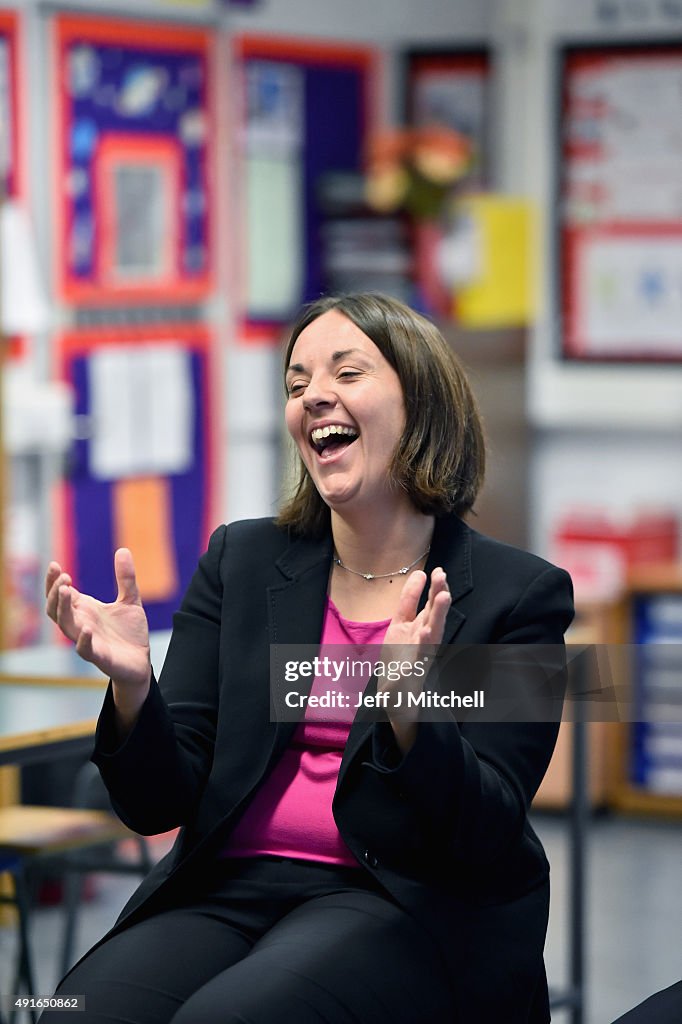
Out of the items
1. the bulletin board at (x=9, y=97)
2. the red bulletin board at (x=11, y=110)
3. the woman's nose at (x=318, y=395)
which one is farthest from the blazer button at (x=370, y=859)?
the bulletin board at (x=9, y=97)

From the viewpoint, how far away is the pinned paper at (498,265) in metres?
6.04

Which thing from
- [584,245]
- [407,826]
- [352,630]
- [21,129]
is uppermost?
[21,129]

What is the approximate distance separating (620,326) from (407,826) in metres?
4.34

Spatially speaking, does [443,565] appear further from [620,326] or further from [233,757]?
[620,326]

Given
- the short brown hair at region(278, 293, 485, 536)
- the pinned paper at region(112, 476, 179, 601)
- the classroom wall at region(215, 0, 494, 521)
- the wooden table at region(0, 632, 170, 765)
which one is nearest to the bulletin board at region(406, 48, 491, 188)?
the classroom wall at region(215, 0, 494, 521)

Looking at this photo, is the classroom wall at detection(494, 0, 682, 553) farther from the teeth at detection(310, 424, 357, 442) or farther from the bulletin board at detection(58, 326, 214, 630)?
the teeth at detection(310, 424, 357, 442)

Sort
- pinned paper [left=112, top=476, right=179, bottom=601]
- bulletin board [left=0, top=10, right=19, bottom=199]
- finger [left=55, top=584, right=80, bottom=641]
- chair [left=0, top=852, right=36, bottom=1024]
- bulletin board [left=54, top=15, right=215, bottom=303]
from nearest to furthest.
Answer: finger [left=55, top=584, right=80, bottom=641], chair [left=0, top=852, right=36, bottom=1024], bulletin board [left=0, top=10, right=19, bottom=199], bulletin board [left=54, top=15, right=215, bottom=303], pinned paper [left=112, top=476, right=179, bottom=601]

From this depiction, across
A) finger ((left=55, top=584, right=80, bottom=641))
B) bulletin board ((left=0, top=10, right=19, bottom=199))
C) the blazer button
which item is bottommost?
the blazer button

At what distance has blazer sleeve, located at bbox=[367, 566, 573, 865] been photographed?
1.89 metres

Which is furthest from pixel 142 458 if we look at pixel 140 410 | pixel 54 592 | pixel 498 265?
pixel 54 592

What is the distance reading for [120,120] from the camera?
5.77 metres

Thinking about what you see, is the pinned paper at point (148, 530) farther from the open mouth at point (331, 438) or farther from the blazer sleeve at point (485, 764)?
the blazer sleeve at point (485, 764)

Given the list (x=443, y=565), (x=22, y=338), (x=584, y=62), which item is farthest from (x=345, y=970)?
(x=584, y=62)

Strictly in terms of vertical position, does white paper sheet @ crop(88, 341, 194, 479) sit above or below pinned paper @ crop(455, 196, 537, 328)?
below
